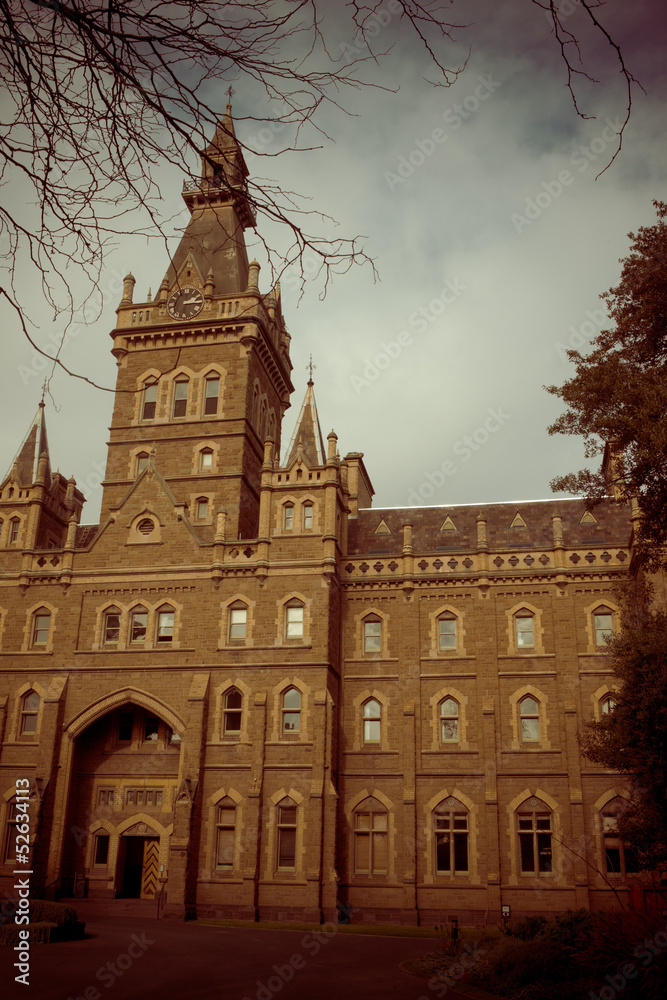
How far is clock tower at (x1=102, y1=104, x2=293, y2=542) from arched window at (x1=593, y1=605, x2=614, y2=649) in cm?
1479

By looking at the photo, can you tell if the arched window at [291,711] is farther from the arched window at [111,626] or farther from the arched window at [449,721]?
the arched window at [111,626]

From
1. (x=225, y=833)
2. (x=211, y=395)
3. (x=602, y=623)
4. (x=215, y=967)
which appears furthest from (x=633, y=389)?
(x=211, y=395)

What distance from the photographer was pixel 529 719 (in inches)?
1240

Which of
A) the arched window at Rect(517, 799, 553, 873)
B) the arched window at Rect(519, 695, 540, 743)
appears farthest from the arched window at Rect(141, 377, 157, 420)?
the arched window at Rect(517, 799, 553, 873)

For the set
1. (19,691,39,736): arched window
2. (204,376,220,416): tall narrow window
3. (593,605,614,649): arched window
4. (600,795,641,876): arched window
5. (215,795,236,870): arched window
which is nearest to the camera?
(600,795,641,876): arched window

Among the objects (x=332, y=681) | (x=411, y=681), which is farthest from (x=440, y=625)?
(x=332, y=681)

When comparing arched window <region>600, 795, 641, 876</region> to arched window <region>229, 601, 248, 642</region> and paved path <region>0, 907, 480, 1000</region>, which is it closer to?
paved path <region>0, 907, 480, 1000</region>

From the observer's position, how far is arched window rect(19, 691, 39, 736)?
3284 centimetres

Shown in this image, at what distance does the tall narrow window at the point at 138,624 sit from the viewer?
33.1 meters

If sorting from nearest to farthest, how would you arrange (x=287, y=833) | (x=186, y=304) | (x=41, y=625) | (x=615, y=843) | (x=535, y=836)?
1. (x=615, y=843)
2. (x=287, y=833)
3. (x=535, y=836)
4. (x=41, y=625)
5. (x=186, y=304)

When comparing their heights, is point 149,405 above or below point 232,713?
above

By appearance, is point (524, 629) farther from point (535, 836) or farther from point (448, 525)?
point (535, 836)

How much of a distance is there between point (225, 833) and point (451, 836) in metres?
7.93

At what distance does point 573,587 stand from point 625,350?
16842 millimetres
